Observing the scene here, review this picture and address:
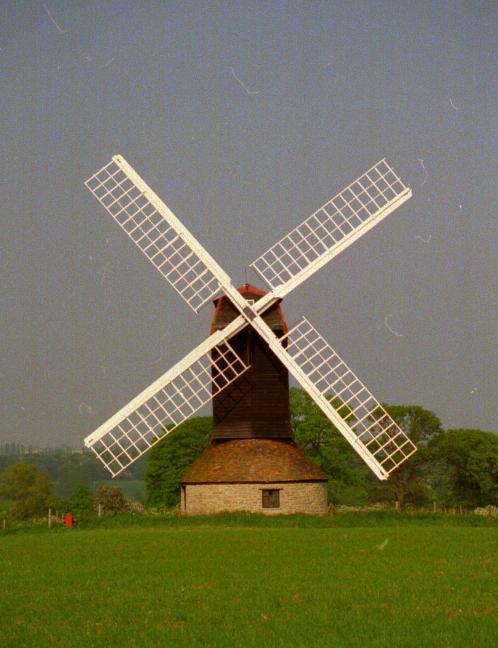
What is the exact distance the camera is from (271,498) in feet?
122

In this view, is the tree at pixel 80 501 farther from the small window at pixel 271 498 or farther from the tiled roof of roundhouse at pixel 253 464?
the small window at pixel 271 498

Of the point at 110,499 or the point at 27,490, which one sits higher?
the point at 27,490

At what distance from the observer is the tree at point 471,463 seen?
61625mm

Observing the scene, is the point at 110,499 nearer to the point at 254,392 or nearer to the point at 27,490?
the point at 27,490

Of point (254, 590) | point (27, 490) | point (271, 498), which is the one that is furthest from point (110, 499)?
point (254, 590)

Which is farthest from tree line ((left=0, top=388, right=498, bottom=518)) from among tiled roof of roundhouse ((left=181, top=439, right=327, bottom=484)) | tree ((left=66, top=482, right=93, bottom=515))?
tiled roof of roundhouse ((left=181, top=439, right=327, bottom=484))

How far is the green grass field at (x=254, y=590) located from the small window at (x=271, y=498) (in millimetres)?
6500

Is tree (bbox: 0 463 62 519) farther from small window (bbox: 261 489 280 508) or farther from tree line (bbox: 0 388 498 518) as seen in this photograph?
small window (bbox: 261 489 280 508)

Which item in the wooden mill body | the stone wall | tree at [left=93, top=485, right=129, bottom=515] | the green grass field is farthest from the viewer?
tree at [left=93, top=485, right=129, bottom=515]

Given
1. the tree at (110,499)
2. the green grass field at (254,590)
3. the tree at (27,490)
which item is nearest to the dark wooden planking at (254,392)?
the green grass field at (254,590)

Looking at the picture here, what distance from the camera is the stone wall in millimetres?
36906

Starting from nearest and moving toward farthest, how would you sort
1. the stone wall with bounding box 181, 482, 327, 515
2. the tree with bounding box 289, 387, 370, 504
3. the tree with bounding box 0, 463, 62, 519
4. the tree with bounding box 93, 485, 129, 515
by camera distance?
the stone wall with bounding box 181, 482, 327, 515 → the tree with bounding box 289, 387, 370, 504 → the tree with bounding box 93, 485, 129, 515 → the tree with bounding box 0, 463, 62, 519

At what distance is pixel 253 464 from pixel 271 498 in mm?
1330

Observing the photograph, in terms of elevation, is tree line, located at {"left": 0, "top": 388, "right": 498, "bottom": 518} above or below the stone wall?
above
